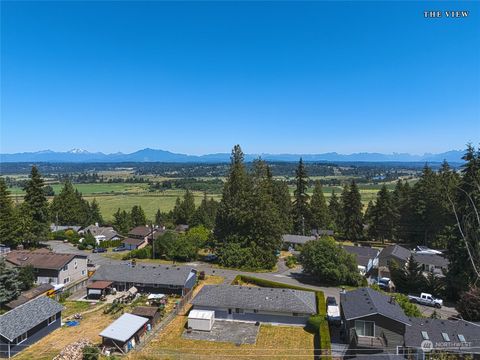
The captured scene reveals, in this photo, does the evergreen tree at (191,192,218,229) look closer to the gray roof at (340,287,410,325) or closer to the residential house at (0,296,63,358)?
the residential house at (0,296,63,358)

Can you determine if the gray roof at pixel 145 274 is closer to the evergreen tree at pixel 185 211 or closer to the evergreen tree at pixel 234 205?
the evergreen tree at pixel 234 205

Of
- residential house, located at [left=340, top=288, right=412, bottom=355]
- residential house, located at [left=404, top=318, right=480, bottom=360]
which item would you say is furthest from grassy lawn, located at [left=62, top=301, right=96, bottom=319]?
residential house, located at [left=404, top=318, right=480, bottom=360]

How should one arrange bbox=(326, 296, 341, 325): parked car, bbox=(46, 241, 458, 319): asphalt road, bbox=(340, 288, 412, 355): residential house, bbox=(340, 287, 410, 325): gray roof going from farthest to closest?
bbox=(46, 241, 458, 319): asphalt road → bbox=(326, 296, 341, 325): parked car → bbox=(340, 287, 410, 325): gray roof → bbox=(340, 288, 412, 355): residential house

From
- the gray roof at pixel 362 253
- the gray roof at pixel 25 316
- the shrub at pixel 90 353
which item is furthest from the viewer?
the gray roof at pixel 362 253

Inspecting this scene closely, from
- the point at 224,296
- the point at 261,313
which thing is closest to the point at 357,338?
the point at 261,313

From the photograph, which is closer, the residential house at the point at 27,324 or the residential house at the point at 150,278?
the residential house at the point at 27,324

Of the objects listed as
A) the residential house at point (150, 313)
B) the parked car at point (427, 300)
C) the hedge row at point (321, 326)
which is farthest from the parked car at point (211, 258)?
the parked car at point (427, 300)

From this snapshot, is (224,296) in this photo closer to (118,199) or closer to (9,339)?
(9,339)
